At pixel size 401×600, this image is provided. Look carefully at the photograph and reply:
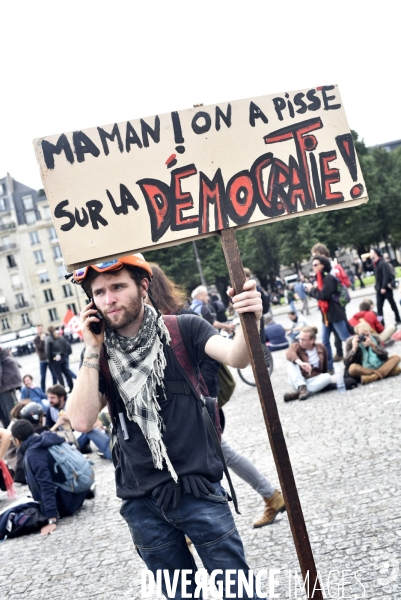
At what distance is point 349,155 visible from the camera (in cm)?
309

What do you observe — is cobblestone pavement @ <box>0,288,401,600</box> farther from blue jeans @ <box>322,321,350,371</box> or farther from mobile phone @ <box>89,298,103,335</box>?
blue jeans @ <box>322,321,350,371</box>

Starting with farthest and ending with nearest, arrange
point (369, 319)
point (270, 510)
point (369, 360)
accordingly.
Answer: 1. point (369, 319)
2. point (369, 360)
3. point (270, 510)

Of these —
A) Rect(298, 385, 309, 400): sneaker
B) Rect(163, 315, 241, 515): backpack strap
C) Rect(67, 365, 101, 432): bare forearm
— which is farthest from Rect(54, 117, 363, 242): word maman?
Rect(298, 385, 309, 400): sneaker

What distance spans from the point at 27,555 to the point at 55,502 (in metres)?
0.61

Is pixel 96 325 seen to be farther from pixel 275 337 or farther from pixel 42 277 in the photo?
pixel 42 277

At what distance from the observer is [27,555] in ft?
19.0

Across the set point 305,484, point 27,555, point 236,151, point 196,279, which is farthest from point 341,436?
point 196,279

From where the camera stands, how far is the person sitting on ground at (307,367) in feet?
30.7

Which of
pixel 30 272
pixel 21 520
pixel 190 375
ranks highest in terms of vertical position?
pixel 30 272

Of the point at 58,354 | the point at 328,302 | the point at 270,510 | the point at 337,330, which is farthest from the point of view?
the point at 58,354

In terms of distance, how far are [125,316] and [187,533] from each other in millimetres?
904

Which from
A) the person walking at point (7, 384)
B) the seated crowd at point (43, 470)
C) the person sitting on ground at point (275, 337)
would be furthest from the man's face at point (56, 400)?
the person sitting on ground at point (275, 337)

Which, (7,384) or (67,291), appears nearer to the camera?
(7,384)

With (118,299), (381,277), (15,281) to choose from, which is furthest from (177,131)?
(15,281)
